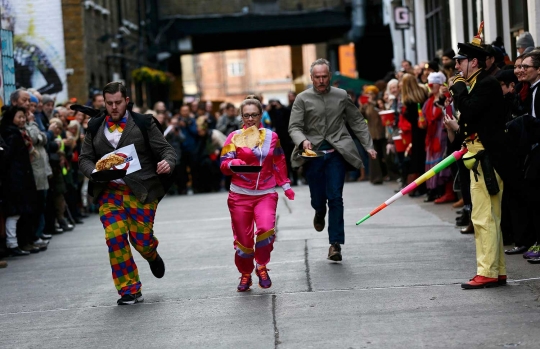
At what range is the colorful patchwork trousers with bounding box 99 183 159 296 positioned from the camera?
9.69 m

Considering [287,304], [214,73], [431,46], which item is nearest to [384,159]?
[431,46]

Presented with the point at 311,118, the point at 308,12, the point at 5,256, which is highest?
the point at 308,12

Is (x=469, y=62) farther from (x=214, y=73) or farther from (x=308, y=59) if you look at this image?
(x=214, y=73)

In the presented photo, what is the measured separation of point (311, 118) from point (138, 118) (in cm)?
238

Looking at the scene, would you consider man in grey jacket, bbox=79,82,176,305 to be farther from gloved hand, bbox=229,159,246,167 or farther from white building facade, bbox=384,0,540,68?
white building facade, bbox=384,0,540,68

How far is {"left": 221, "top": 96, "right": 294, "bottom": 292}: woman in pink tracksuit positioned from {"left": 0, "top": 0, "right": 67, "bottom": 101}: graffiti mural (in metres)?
21.0

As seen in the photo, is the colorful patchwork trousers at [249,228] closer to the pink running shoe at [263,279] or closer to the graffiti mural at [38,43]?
the pink running shoe at [263,279]

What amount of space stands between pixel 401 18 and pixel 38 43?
9.40 meters

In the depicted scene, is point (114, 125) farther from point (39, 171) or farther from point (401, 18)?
point (401, 18)

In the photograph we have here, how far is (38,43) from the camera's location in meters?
31.4

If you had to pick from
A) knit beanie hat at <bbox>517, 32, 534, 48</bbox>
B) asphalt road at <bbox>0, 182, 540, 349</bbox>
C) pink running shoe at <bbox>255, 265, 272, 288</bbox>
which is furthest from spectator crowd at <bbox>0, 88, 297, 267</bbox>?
knit beanie hat at <bbox>517, 32, 534, 48</bbox>

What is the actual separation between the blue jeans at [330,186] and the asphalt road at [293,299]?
0.34 metres

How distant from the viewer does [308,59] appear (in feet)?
305

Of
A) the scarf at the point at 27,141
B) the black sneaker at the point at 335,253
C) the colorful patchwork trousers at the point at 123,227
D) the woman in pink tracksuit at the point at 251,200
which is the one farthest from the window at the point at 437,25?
the colorful patchwork trousers at the point at 123,227
